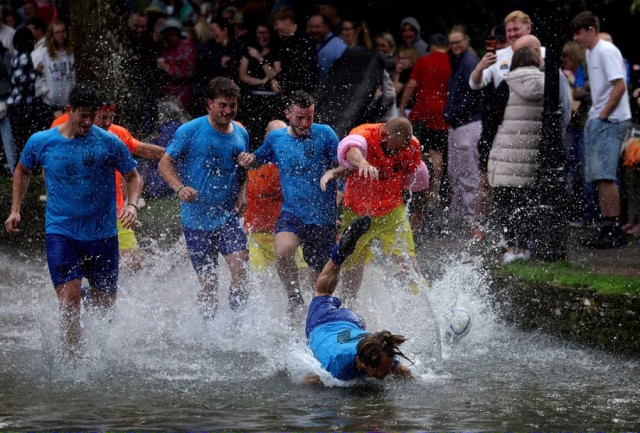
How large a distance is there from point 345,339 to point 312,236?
2.28 m

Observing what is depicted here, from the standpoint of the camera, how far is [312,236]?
10836mm

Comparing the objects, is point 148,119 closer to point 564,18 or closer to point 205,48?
point 205,48

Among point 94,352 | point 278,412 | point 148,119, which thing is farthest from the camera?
point 148,119

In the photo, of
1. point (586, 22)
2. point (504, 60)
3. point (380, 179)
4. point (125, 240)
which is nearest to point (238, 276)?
point (125, 240)

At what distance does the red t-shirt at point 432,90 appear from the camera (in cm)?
1550

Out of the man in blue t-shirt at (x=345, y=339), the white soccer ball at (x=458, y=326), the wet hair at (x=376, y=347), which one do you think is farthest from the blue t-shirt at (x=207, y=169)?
the wet hair at (x=376, y=347)

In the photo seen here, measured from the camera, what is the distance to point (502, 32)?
1381 cm

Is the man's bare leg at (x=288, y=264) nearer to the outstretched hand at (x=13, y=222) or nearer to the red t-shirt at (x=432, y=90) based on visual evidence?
the outstretched hand at (x=13, y=222)

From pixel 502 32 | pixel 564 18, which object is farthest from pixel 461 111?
pixel 564 18

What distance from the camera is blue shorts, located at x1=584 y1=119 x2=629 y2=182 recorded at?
514 inches

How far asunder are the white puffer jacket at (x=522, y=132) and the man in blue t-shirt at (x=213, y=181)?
9.63ft

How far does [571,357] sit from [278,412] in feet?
8.88

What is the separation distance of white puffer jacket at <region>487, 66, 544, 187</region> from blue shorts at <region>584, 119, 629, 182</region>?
0.89 meters

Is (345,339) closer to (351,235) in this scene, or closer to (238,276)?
(351,235)
